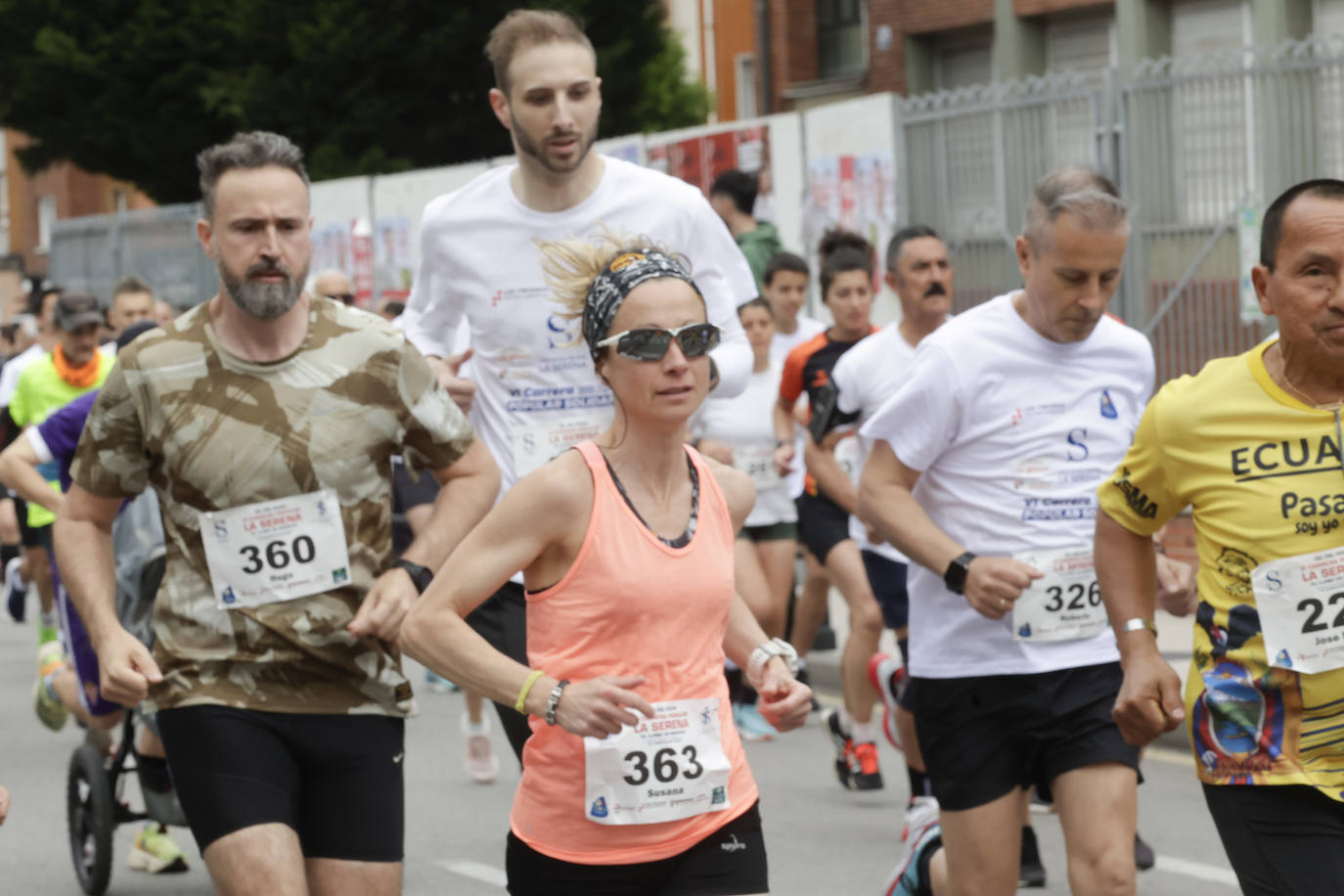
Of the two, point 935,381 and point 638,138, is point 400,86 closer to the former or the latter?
point 638,138

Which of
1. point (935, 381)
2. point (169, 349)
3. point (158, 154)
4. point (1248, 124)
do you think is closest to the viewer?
point (169, 349)

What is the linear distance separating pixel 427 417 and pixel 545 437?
67 cm

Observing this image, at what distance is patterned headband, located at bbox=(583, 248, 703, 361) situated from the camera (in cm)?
380

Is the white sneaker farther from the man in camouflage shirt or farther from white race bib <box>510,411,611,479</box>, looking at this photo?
the man in camouflage shirt

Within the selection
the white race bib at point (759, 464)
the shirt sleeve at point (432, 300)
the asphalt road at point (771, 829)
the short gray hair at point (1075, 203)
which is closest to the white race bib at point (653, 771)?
the short gray hair at point (1075, 203)

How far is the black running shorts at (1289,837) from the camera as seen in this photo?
3.57 metres

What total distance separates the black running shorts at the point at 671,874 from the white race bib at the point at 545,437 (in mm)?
1562

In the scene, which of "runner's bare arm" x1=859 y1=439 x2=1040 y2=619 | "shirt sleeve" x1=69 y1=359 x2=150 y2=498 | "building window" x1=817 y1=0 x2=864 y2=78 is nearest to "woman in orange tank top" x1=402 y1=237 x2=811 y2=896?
"shirt sleeve" x1=69 y1=359 x2=150 y2=498

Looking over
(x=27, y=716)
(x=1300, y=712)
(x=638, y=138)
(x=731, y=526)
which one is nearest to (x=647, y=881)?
(x=731, y=526)

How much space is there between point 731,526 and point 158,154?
29.6 metres

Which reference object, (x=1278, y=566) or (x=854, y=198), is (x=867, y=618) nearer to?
(x=1278, y=566)

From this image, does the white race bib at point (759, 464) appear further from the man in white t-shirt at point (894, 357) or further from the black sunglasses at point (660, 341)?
the black sunglasses at point (660, 341)

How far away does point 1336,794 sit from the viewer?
11.7ft

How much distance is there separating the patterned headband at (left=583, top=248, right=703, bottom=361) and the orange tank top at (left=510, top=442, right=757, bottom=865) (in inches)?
10.6
